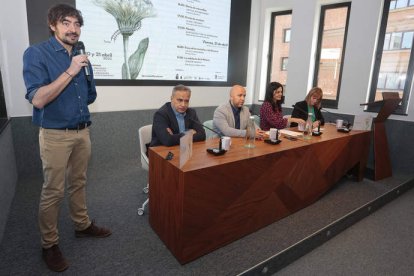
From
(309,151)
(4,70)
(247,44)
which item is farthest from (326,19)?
(4,70)

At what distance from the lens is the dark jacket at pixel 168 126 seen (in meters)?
1.99

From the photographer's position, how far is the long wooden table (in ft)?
5.14

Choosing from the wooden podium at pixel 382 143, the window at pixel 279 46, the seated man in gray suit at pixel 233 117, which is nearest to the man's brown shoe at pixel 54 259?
the seated man in gray suit at pixel 233 117

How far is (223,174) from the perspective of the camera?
5.40 ft

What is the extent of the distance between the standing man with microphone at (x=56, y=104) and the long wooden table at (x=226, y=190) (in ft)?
1.75

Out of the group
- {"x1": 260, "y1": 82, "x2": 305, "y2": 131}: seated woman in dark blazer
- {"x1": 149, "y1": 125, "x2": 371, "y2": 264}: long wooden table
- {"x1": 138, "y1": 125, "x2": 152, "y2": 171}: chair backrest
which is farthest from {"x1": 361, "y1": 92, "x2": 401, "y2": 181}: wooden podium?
{"x1": 138, "y1": 125, "x2": 152, "y2": 171}: chair backrest

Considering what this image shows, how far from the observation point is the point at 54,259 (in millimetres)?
1555

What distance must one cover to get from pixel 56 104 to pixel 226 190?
1.11 m

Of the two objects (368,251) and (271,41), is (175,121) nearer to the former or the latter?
(368,251)

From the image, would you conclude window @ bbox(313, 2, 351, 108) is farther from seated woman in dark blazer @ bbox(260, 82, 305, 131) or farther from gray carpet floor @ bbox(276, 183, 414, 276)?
gray carpet floor @ bbox(276, 183, 414, 276)

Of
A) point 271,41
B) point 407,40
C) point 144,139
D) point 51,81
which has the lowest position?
point 144,139

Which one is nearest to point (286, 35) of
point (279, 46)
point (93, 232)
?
point (279, 46)

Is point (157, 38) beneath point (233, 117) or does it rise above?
above

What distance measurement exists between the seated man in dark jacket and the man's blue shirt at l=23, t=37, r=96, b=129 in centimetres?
58
